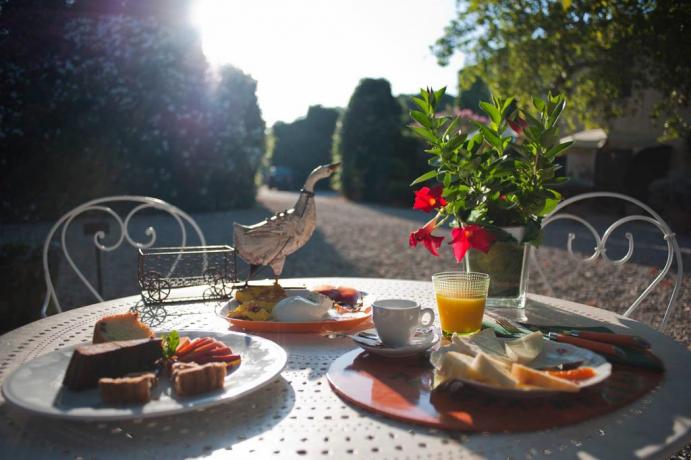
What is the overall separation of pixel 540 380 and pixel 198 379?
617 millimetres

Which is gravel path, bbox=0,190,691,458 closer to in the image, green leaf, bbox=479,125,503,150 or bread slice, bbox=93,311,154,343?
green leaf, bbox=479,125,503,150

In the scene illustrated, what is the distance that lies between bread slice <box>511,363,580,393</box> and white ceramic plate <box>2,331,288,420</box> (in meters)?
0.45

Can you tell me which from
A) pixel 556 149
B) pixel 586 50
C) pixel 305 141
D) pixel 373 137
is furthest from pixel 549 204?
pixel 305 141

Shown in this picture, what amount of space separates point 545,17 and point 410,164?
8.18 meters

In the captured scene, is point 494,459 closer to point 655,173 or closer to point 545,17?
point 545,17

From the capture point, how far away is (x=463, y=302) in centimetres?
139

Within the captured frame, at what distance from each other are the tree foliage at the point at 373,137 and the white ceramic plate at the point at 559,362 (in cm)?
1452

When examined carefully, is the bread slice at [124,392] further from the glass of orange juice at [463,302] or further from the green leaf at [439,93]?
the green leaf at [439,93]

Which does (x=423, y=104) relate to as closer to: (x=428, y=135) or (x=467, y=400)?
(x=428, y=135)

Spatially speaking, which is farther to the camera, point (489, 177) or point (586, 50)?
point (586, 50)

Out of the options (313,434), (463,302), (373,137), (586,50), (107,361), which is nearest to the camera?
(313,434)

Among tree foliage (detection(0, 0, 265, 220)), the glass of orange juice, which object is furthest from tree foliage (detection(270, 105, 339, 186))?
the glass of orange juice

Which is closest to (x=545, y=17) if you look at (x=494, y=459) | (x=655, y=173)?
(x=655, y=173)

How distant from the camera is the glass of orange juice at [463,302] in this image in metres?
1.39
